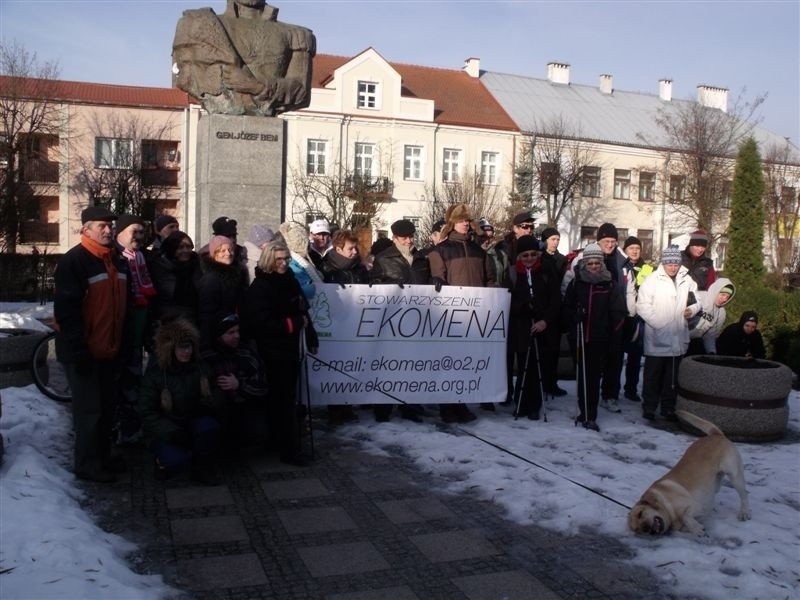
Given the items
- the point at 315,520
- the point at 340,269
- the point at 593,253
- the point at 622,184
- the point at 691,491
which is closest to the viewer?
the point at 691,491

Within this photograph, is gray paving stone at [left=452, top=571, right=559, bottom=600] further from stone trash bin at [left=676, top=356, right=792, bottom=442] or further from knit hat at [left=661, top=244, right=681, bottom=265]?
knit hat at [left=661, top=244, right=681, bottom=265]

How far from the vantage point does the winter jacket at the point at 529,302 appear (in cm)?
870

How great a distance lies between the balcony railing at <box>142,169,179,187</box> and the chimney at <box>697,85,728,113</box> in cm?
3623

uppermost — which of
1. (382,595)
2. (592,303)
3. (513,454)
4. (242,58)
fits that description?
(242,58)

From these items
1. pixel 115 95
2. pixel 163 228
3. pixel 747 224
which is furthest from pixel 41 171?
pixel 163 228

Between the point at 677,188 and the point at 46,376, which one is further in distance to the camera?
the point at 677,188

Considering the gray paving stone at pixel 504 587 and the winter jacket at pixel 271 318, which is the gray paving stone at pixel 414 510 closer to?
the gray paving stone at pixel 504 587

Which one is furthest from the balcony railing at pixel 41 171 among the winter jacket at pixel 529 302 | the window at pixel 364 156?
the winter jacket at pixel 529 302

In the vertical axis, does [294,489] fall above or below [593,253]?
below

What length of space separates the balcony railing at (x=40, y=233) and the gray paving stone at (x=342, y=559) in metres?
38.7

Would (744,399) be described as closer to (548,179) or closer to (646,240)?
(548,179)

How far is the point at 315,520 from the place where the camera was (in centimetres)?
550

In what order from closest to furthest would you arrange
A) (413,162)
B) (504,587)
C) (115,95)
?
(504,587) < (115,95) < (413,162)

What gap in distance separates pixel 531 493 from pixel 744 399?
10.0 ft
